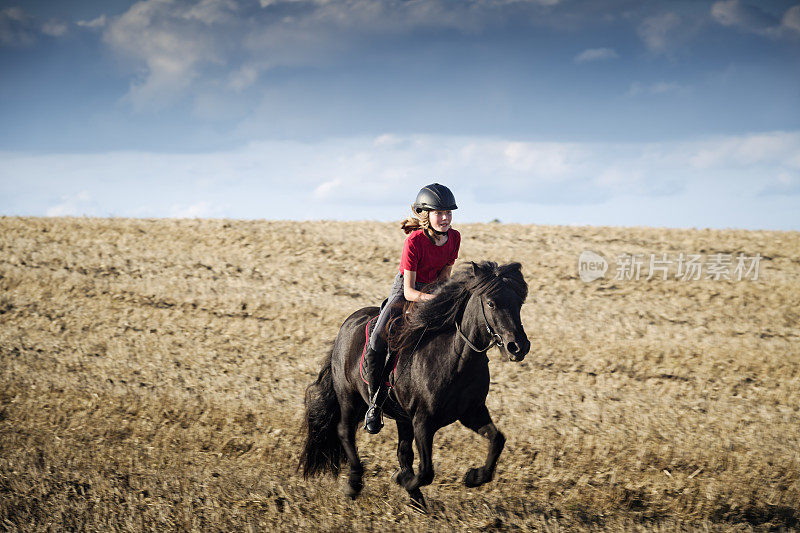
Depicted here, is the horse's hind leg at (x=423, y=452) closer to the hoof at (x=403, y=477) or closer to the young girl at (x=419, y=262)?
the hoof at (x=403, y=477)

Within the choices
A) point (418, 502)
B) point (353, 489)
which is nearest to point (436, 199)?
point (418, 502)

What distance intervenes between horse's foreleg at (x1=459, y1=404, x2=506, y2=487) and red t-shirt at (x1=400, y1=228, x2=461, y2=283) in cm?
152

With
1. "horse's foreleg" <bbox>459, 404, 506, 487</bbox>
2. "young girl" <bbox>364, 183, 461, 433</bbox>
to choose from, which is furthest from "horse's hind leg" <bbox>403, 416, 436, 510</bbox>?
"young girl" <bbox>364, 183, 461, 433</bbox>

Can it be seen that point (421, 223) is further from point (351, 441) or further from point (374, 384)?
point (351, 441)

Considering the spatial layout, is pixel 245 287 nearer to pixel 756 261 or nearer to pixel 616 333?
pixel 616 333

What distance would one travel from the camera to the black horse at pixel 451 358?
202 inches

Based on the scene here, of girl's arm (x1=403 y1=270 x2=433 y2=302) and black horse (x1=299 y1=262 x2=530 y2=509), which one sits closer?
black horse (x1=299 y1=262 x2=530 y2=509)

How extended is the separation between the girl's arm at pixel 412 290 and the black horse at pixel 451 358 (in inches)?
3.0

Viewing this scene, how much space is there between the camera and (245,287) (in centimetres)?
1680

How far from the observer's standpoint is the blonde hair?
5.87 meters

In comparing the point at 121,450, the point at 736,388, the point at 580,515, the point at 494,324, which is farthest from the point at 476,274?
the point at 736,388

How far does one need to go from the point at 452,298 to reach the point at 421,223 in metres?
0.86

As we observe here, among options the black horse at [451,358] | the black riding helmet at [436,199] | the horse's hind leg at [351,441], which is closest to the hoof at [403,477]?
the black horse at [451,358]

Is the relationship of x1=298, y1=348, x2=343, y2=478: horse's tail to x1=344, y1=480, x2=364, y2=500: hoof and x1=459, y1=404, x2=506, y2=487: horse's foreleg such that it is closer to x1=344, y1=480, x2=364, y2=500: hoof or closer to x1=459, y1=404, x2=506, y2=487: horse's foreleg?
x1=344, y1=480, x2=364, y2=500: hoof
